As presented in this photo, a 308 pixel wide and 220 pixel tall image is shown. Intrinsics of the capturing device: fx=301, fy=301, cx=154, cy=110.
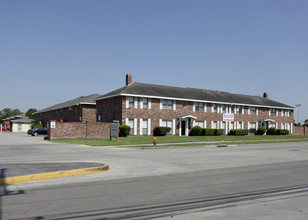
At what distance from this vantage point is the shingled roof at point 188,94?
38.6 meters

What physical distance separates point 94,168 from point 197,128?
31.9m

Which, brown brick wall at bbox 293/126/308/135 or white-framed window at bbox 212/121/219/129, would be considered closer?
white-framed window at bbox 212/121/219/129

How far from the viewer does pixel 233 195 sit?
7.02 m

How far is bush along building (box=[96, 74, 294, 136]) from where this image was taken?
3741 centimetres

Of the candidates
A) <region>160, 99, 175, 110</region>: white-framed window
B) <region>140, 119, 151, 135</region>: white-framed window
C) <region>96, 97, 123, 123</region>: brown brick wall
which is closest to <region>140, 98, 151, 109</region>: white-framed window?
<region>140, 119, 151, 135</region>: white-framed window

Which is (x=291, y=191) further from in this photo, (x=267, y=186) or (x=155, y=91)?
(x=155, y=91)

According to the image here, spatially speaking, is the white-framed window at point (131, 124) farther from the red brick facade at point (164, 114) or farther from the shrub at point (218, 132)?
the shrub at point (218, 132)

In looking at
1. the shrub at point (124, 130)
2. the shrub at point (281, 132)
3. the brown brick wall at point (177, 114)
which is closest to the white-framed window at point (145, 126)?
the brown brick wall at point (177, 114)

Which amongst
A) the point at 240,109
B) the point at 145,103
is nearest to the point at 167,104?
the point at 145,103

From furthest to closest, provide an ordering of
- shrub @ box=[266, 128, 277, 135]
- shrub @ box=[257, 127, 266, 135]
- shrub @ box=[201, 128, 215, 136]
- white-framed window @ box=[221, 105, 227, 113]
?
shrub @ box=[266, 128, 277, 135] < shrub @ box=[257, 127, 266, 135] < white-framed window @ box=[221, 105, 227, 113] < shrub @ box=[201, 128, 215, 136]

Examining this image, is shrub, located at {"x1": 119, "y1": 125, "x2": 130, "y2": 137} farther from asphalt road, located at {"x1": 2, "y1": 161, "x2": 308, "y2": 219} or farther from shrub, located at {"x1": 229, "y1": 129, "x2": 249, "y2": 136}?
asphalt road, located at {"x1": 2, "y1": 161, "x2": 308, "y2": 219}

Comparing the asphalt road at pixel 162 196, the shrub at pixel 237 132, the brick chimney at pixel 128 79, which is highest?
the brick chimney at pixel 128 79

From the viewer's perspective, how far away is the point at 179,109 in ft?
135

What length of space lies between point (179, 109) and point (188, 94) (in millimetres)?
3837
